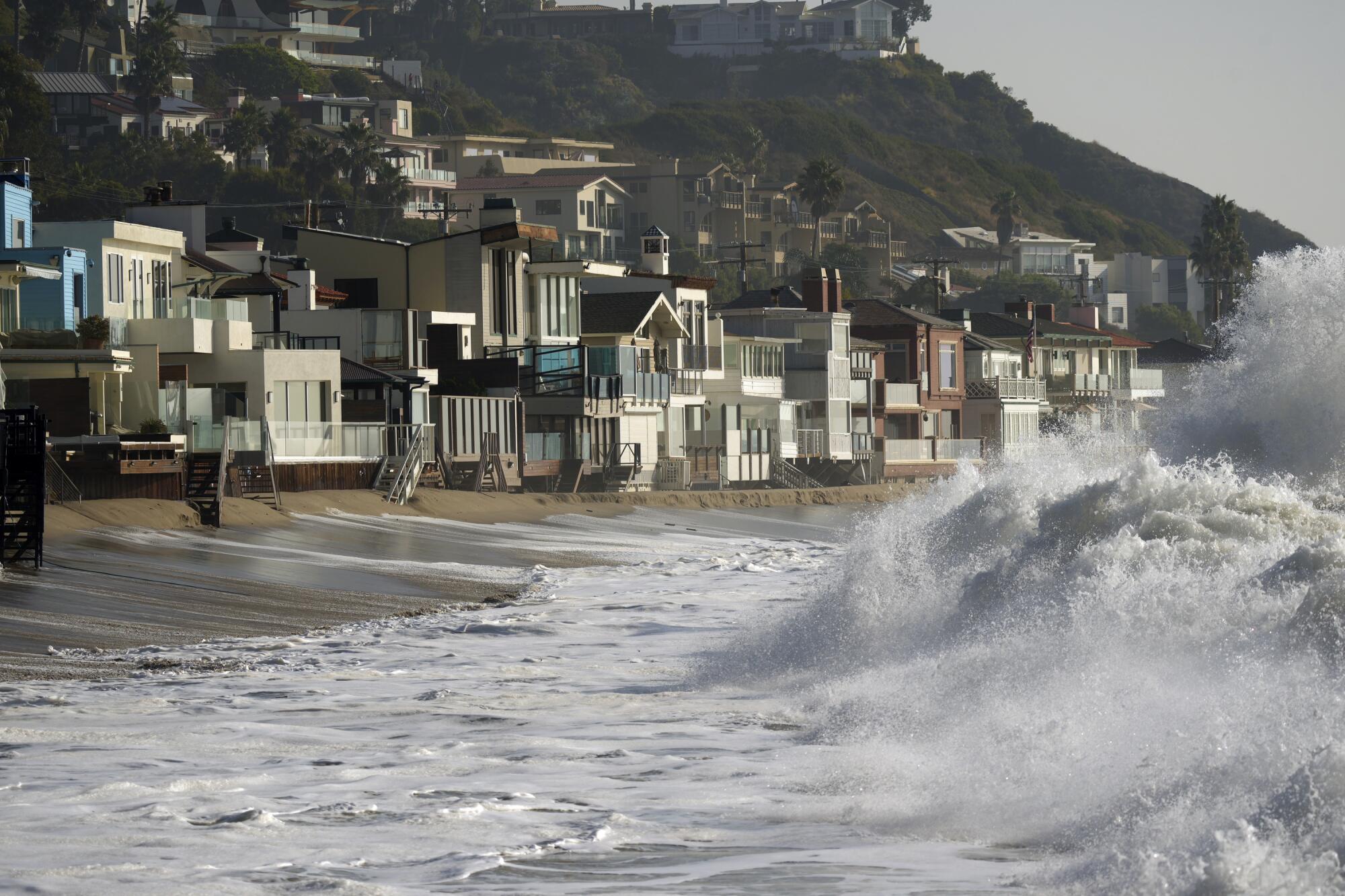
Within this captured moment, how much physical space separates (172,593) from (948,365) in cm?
6548

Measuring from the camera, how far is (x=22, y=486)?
100 feet

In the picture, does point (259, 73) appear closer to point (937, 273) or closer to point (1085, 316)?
point (937, 273)

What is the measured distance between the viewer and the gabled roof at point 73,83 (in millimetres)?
138500

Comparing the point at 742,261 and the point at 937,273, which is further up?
the point at 937,273

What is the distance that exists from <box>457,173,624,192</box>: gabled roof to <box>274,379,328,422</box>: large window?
287ft

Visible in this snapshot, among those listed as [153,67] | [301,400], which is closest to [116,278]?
[301,400]

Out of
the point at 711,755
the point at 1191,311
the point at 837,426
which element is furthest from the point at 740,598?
the point at 1191,311

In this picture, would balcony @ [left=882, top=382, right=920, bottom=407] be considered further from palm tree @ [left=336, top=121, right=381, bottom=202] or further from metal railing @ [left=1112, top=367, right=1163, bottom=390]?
palm tree @ [left=336, top=121, right=381, bottom=202]

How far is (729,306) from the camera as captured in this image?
282 ft

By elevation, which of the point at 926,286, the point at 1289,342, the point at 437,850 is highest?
the point at 926,286

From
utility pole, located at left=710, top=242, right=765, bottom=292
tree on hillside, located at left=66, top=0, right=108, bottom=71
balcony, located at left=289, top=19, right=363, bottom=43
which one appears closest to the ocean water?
utility pole, located at left=710, top=242, right=765, bottom=292

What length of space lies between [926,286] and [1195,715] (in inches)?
4745

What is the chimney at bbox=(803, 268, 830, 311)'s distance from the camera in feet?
266

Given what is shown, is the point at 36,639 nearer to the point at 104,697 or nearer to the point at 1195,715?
the point at 104,697
